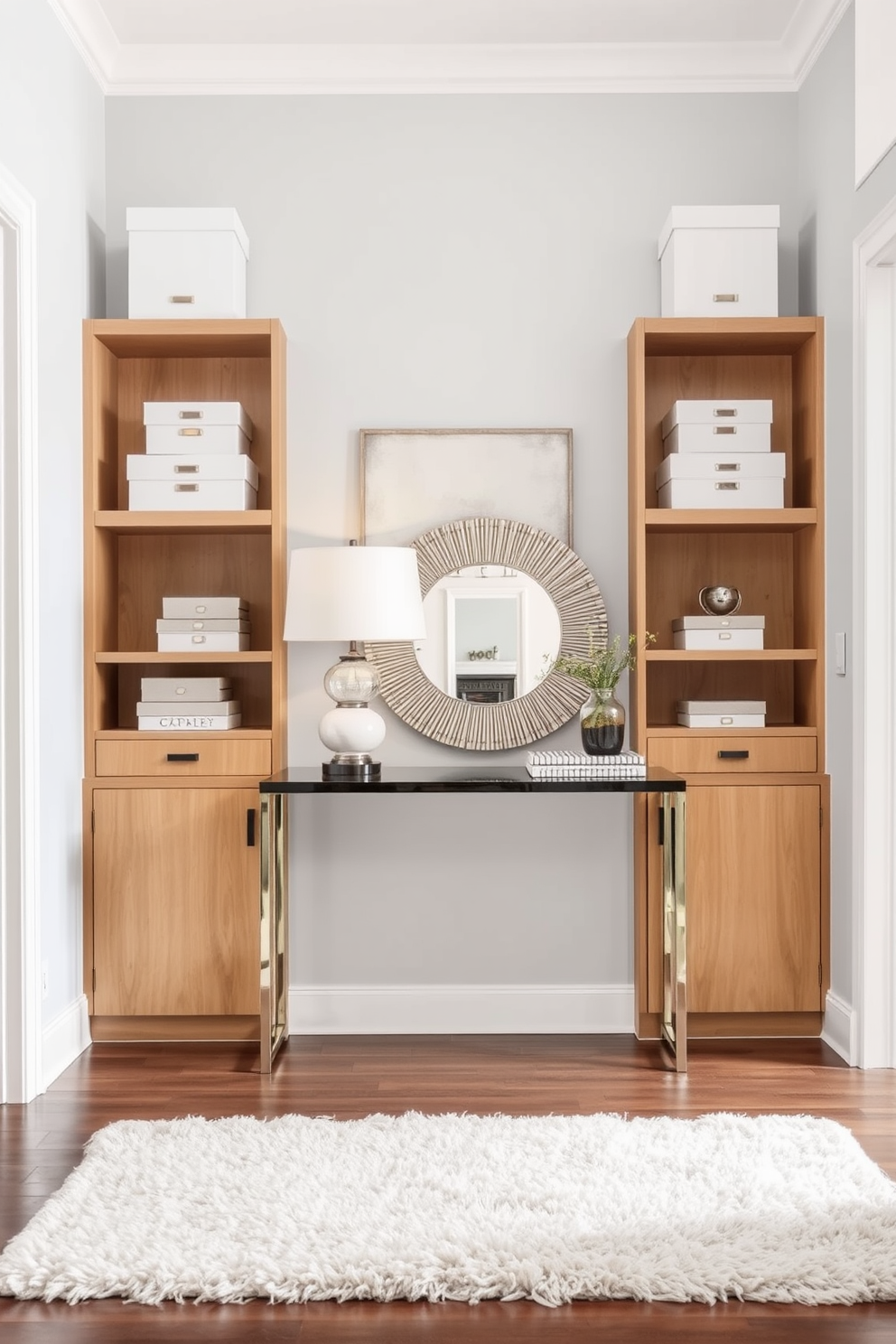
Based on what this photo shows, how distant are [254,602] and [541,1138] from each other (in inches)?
75.7

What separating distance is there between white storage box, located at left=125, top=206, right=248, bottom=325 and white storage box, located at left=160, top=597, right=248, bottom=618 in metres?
0.89

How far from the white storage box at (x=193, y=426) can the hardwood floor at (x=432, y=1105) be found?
6.07 ft

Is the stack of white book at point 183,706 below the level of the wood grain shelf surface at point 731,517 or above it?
below

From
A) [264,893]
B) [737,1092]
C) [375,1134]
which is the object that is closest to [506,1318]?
[375,1134]

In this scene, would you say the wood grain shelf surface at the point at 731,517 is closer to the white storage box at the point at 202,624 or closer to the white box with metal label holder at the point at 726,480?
the white box with metal label holder at the point at 726,480

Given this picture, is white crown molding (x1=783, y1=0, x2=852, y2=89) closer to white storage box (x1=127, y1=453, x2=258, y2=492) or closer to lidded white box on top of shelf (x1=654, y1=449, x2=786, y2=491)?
lidded white box on top of shelf (x1=654, y1=449, x2=786, y2=491)

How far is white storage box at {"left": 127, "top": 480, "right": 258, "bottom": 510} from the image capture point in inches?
137

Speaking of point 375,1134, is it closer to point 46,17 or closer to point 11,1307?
point 11,1307

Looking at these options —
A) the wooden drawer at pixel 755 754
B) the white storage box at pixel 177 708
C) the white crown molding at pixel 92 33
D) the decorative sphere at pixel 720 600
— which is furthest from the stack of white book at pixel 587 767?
the white crown molding at pixel 92 33

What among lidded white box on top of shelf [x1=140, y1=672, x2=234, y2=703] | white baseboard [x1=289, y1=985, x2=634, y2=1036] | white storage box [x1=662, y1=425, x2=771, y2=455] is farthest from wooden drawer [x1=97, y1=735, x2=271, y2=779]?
white storage box [x1=662, y1=425, x2=771, y2=455]

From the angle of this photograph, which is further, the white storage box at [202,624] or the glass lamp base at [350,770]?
the white storage box at [202,624]

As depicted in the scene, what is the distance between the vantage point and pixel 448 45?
11.9ft

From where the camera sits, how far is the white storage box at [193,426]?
350 centimetres

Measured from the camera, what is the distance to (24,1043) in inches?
118
